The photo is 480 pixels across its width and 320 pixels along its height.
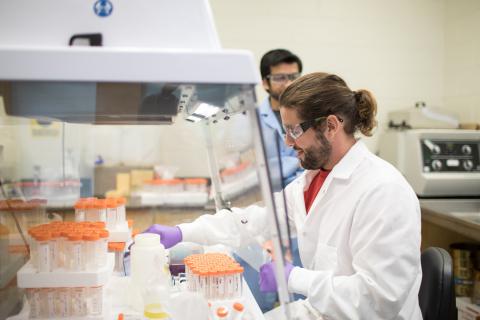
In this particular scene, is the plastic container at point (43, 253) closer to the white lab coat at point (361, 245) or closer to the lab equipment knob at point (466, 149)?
the white lab coat at point (361, 245)

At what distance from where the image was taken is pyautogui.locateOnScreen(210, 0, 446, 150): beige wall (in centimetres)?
344

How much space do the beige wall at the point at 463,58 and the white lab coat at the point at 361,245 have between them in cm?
217

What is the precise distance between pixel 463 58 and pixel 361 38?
31.1 inches

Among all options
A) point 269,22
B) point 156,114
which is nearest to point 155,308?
point 156,114

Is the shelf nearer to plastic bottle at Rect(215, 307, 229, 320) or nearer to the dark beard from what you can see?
plastic bottle at Rect(215, 307, 229, 320)

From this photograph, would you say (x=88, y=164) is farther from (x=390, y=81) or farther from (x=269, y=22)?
(x=390, y=81)

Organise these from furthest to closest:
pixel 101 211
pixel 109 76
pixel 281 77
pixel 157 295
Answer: pixel 281 77 → pixel 101 211 → pixel 157 295 → pixel 109 76

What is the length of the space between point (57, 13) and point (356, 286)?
3.46 feet

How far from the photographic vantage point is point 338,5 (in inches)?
138

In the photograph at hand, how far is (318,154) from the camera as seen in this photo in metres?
1.57

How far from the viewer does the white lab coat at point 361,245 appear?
4.17 ft

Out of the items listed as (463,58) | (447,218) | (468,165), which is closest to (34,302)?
(447,218)

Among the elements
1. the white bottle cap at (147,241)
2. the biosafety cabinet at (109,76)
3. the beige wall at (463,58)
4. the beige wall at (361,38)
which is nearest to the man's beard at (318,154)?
the biosafety cabinet at (109,76)

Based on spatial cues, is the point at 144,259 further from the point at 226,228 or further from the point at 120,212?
the point at 226,228
